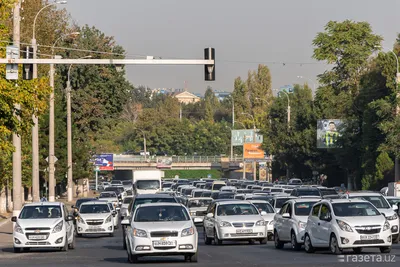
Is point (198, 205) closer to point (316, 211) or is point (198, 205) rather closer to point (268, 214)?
point (268, 214)

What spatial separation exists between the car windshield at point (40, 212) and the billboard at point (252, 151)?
104716mm

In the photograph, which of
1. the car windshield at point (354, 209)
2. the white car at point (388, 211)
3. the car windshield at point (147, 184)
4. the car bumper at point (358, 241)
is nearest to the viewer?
the car bumper at point (358, 241)

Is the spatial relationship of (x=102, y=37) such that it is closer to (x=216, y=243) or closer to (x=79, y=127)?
(x=79, y=127)

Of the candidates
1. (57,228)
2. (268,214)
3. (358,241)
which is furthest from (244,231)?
(358,241)

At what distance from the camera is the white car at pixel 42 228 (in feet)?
100

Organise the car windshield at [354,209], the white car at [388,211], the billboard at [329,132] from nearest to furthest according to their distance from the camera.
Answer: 1. the car windshield at [354,209]
2. the white car at [388,211]
3. the billboard at [329,132]

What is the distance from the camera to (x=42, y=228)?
100 ft

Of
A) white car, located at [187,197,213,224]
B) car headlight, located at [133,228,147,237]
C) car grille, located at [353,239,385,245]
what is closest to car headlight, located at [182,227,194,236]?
car headlight, located at [133,228,147,237]

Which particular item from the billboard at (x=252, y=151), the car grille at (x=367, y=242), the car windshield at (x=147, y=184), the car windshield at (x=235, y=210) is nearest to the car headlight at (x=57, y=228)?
the car windshield at (x=235, y=210)

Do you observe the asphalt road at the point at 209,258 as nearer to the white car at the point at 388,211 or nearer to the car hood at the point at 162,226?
the car hood at the point at 162,226

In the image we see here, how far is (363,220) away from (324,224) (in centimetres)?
125

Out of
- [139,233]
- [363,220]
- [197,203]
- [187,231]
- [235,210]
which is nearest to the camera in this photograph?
[139,233]

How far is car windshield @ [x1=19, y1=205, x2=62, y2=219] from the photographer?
3162 cm

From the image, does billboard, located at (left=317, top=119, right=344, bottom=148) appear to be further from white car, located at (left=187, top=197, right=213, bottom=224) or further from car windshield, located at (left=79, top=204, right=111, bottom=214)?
car windshield, located at (left=79, top=204, right=111, bottom=214)
